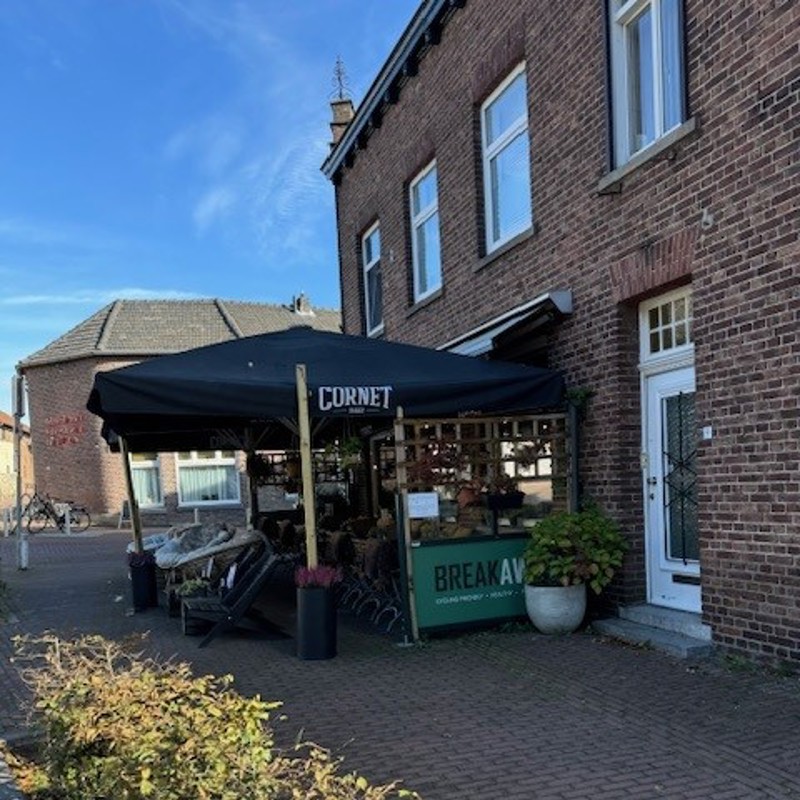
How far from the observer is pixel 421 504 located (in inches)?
281

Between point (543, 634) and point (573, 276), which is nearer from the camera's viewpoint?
point (543, 634)

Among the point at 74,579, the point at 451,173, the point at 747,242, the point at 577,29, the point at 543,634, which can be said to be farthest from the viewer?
the point at 74,579

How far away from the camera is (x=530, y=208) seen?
8953 millimetres

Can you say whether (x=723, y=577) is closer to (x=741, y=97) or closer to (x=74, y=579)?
(x=741, y=97)

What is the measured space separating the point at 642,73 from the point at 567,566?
418 cm

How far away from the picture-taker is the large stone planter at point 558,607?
23.1 ft

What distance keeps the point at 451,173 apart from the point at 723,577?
6446 millimetres

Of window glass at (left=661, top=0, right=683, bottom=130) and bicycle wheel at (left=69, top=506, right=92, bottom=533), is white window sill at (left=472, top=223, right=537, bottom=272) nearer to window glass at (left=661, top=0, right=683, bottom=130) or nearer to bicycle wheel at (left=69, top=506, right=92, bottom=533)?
window glass at (left=661, top=0, right=683, bottom=130)

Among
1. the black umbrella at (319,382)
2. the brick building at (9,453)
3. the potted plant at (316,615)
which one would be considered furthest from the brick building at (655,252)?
the brick building at (9,453)

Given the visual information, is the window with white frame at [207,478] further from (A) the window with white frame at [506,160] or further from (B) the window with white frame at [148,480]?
(A) the window with white frame at [506,160]

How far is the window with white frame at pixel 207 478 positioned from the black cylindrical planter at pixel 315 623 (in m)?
20.9

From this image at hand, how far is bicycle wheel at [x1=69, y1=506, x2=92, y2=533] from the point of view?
985 inches

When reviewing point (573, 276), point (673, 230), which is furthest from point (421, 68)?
point (673, 230)

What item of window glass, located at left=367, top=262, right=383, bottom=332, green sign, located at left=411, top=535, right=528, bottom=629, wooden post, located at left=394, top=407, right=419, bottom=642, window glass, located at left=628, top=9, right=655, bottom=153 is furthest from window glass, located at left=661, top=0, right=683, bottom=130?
window glass, located at left=367, top=262, right=383, bottom=332
